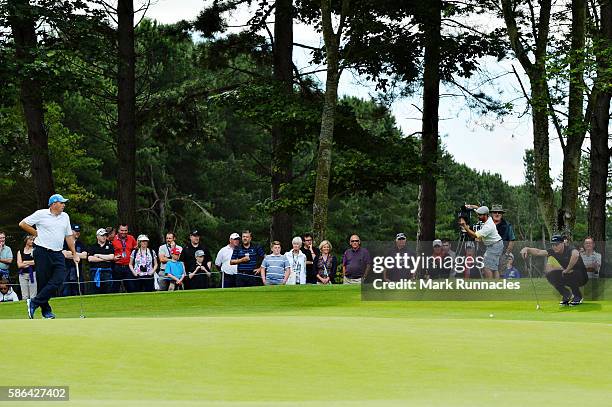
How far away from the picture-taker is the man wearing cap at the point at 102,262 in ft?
76.0

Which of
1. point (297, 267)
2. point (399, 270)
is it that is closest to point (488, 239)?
point (399, 270)

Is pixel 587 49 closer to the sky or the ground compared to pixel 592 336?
closer to the sky

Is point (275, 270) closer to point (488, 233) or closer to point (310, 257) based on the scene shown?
point (310, 257)

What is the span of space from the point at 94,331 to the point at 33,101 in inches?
745

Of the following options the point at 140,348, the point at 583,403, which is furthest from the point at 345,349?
A: the point at 583,403

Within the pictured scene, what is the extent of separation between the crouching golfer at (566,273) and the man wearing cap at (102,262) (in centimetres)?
894

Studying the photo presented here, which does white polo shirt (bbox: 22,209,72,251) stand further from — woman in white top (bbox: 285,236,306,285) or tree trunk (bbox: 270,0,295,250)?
tree trunk (bbox: 270,0,295,250)

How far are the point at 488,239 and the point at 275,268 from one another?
5039mm

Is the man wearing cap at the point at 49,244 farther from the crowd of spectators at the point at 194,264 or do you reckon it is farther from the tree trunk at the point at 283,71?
the tree trunk at the point at 283,71

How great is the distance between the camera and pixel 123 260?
923 inches

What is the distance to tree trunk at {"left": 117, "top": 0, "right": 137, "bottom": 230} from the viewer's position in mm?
30281

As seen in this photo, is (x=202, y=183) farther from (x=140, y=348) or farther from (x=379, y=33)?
(x=140, y=348)

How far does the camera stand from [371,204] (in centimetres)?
8838

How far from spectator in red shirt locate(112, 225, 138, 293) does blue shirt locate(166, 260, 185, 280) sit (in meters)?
0.83
